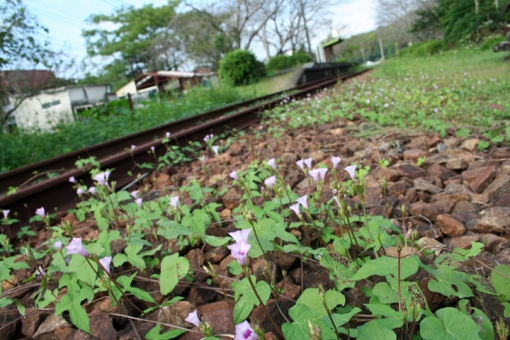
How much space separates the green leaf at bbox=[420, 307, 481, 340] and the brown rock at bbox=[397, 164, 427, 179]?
1.72 m

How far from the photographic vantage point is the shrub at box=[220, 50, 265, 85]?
24109 millimetres

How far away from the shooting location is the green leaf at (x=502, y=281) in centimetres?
111

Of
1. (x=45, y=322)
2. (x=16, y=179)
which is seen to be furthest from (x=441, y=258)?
(x=16, y=179)

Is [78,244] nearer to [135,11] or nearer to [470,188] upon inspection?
[470,188]

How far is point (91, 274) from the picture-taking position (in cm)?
149

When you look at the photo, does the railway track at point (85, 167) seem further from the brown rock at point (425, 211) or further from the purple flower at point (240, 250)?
the brown rock at point (425, 211)

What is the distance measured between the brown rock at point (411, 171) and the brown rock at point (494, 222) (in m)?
0.81

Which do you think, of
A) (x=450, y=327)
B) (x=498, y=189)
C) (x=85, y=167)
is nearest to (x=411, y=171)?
(x=498, y=189)

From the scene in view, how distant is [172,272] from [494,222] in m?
1.50

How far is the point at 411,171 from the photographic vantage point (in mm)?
2584

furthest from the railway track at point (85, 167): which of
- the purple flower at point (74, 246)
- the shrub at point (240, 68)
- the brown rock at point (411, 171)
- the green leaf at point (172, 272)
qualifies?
the shrub at point (240, 68)

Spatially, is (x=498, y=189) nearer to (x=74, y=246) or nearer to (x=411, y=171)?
(x=411, y=171)

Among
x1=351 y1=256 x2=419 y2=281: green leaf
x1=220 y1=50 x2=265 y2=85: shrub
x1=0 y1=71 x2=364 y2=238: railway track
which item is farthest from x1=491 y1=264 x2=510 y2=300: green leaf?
x1=220 y1=50 x2=265 y2=85: shrub

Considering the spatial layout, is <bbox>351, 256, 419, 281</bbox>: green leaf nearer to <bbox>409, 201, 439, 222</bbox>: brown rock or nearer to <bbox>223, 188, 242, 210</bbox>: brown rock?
<bbox>409, 201, 439, 222</bbox>: brown rock
